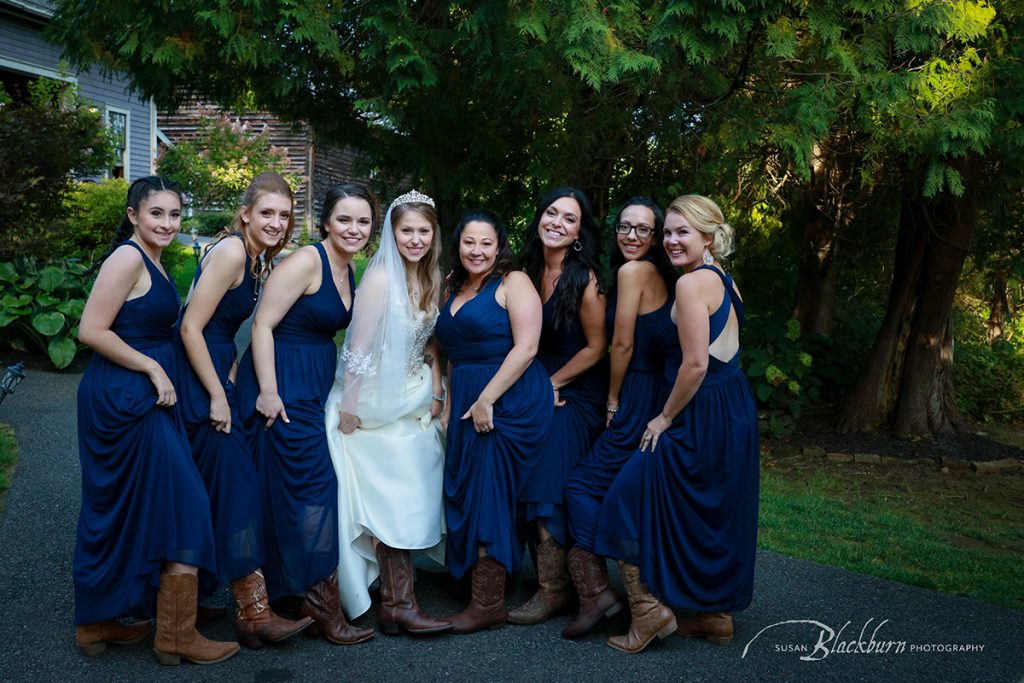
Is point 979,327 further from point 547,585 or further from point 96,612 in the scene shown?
point 96,612

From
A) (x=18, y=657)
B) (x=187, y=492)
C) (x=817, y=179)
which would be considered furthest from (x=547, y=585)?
(x=817, y=179)

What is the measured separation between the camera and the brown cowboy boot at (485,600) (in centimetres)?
426

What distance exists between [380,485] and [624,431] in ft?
3.95

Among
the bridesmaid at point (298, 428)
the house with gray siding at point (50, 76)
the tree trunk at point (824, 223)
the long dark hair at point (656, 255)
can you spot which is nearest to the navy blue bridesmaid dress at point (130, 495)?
the bridesmaid at point (298, 428)

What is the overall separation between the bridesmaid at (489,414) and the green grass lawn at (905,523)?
236cm

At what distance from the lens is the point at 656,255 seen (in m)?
4.41

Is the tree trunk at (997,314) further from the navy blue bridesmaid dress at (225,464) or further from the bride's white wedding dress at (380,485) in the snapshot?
the navy blue bridesmaid dress at (225,464)

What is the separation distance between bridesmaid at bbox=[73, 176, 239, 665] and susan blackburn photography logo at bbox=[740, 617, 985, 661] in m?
2.47

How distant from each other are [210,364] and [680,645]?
2.50 meters

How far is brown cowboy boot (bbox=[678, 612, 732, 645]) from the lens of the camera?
13.7 ft

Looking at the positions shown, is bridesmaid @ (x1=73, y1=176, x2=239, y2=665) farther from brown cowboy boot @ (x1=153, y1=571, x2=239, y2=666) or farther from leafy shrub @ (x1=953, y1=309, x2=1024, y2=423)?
leafy shrub @ (x1=953, y1=309, x2=1024, y2=423)

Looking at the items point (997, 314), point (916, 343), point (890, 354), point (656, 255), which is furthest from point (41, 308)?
point (997, 314)

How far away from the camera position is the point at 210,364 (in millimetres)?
3957

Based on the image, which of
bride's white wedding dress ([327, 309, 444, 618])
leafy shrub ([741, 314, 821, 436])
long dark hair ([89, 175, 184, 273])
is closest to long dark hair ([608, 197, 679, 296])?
bride's white wedding dress ([327, 309, 444, 618])
